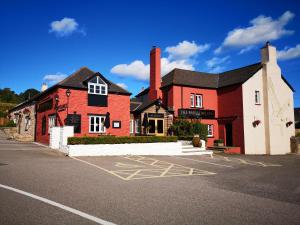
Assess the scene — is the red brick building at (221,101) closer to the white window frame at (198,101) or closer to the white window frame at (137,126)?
the white window frame at (198,101)

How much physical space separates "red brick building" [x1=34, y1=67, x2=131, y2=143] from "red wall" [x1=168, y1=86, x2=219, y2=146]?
5.37m

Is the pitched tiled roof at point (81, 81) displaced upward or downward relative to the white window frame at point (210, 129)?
upward

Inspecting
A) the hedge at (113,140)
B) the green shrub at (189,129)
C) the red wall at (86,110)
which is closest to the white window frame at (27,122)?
the red wall at (86,110)

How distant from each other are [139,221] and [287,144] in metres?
29.6

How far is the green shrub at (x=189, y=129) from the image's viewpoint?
25531mm

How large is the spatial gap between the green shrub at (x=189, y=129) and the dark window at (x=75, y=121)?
959cm

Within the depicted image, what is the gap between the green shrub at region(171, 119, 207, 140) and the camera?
2553 centimetres

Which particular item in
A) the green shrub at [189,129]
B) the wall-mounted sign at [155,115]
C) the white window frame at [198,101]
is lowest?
the green shrub at [189,129]

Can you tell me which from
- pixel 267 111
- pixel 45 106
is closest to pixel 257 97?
pixel 267 111

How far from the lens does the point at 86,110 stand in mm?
23203

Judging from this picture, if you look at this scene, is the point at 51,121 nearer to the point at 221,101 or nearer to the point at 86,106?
the point at 86,106

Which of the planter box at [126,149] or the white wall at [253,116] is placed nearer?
the planter box at [126,149]

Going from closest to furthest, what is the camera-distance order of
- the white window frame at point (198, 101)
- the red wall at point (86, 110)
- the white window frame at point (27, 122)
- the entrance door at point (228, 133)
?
the red wall at point (86, 110) → the entrance door at point (228, 133) → the white window frame at point (198, 101) → the white window frame at point (27, 122)

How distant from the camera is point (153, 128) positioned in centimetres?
2617
